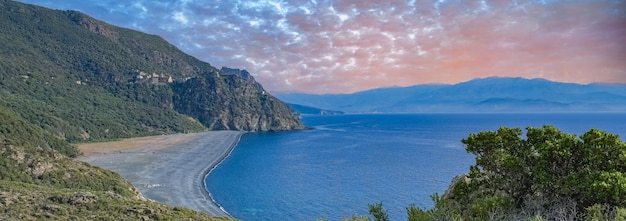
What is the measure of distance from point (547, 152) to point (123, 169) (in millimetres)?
89372

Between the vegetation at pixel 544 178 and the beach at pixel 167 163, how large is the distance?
47210 mm

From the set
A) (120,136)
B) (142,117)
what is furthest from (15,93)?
(142,117)

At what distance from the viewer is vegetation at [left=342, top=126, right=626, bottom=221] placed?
13500 mm

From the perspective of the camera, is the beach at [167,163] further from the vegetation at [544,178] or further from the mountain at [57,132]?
the vegetation at [544,178]

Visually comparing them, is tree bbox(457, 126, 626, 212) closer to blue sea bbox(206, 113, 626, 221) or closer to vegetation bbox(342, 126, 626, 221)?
vegetation bbox(342, 126, 626, 221)

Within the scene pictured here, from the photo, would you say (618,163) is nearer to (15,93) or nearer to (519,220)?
(519,220)

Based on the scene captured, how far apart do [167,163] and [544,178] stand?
309 feet

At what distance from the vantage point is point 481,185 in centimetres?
1805

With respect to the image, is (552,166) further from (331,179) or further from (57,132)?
(57,132)

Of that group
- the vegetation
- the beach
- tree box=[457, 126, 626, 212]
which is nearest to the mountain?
the beach

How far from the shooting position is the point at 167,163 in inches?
3821

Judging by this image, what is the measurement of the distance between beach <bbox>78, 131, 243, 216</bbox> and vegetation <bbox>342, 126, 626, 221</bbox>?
155 feet

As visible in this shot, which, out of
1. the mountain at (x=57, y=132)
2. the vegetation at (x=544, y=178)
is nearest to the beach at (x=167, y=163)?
the mountain at (x=57, y=132)

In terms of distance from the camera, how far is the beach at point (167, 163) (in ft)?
215
